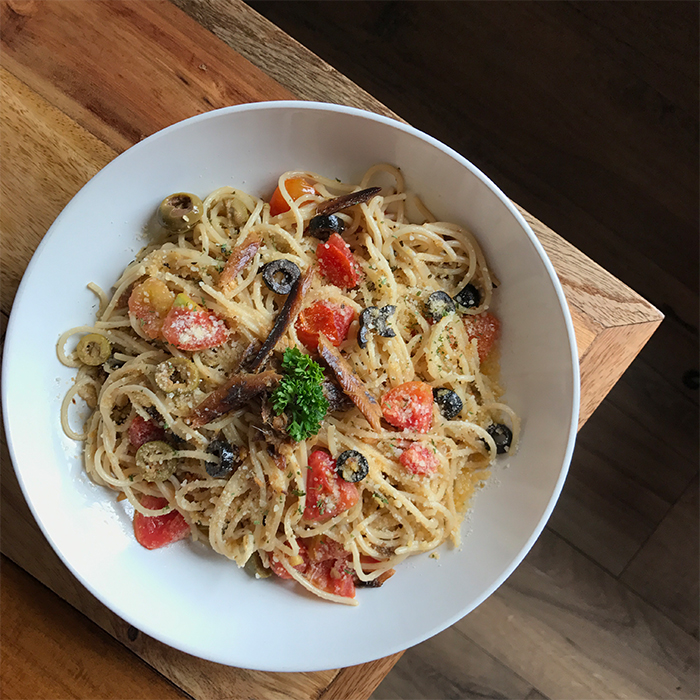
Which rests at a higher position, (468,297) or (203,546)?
(468,297)

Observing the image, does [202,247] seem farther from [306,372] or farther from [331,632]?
[331,632]

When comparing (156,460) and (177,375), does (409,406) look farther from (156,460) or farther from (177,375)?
(156,460)

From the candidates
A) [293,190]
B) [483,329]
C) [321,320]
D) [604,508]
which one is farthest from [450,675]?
[293,190]

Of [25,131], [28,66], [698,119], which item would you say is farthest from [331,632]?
[698,119]

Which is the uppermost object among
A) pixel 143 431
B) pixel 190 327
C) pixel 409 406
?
pixel 409 406

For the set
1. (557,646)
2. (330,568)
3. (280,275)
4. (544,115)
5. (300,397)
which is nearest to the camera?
(300,397)

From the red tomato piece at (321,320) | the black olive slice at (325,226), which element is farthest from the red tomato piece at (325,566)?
the black olive slice at (325,226)

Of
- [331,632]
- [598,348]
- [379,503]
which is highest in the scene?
[598,348]
